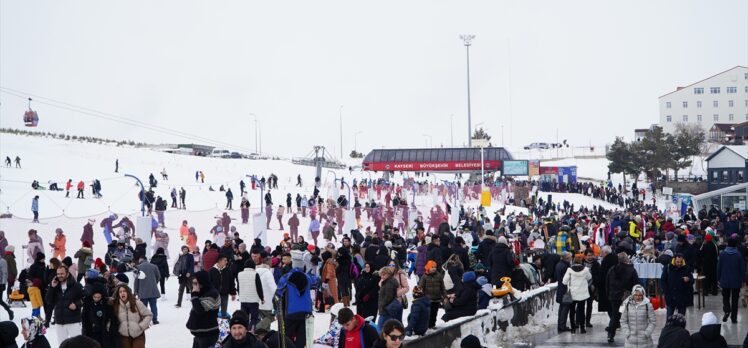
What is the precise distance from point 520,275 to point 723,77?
115396mm

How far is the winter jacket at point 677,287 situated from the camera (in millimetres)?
16031

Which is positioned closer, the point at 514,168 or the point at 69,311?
the point at 69,311

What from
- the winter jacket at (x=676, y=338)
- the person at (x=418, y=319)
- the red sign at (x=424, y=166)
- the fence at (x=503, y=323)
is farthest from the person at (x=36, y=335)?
the red sign at (x=424, y=166)

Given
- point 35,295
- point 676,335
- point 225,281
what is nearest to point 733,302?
point 676,335

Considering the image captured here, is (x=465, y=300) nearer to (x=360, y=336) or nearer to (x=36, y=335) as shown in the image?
(x=360, y=336)

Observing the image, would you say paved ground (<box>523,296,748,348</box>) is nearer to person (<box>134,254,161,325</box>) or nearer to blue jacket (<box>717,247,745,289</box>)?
blue jacket (<box>717,247,745,289</box>)

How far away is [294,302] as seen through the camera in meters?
12.8

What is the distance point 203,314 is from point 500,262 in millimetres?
7291

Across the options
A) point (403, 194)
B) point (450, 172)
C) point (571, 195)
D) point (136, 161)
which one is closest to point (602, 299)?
point (403, 194)

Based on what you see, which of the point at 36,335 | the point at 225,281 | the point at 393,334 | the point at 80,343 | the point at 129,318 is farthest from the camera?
the point at 225,281

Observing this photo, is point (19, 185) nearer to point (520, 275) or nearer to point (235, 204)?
point (235, 204)

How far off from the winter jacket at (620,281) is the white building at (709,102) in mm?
115147

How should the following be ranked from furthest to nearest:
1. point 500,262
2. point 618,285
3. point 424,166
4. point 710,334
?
point 424,166, point 500,262, point 618,285, point 710,334

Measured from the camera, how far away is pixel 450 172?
103938mm
